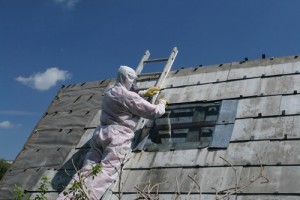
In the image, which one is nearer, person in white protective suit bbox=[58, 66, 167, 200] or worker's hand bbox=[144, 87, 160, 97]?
person in white protective suit bbox=[58, 66, 167, 200]

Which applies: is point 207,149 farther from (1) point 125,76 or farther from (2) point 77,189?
(2) point 77,189

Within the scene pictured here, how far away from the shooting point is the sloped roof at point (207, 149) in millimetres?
3590

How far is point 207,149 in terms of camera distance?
412 centimetres

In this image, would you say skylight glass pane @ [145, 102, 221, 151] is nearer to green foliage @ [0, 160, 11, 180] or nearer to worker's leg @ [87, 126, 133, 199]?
worker's leg @ [87, 126, 133, 199]

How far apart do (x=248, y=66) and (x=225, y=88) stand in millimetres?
511

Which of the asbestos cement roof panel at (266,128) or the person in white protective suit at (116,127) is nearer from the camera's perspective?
the asbestos cement roof panel at (266,128)

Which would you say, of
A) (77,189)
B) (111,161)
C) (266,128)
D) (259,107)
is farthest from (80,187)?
(259,107)

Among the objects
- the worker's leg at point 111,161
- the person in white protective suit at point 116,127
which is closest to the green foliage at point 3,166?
the person in white protective suit at point 116,127

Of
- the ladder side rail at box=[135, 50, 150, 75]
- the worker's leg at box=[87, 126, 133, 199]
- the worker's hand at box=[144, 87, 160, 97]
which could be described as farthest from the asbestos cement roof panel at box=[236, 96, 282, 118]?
the ladder side rail at box=[135, 50, 150, 75]

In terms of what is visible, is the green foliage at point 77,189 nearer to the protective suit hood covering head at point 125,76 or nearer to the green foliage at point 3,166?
the protective suit hood covering head at point 125,76

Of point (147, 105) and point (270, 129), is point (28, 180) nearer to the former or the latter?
point (147, 105)

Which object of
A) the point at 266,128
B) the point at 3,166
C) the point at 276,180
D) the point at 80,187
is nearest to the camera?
the point at 80,187

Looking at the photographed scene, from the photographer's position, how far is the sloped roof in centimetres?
359

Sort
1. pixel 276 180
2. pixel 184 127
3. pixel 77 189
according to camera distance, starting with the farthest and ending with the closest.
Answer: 1. pixel 184 127
2. pixel 276 180
3. pixel 77 189
